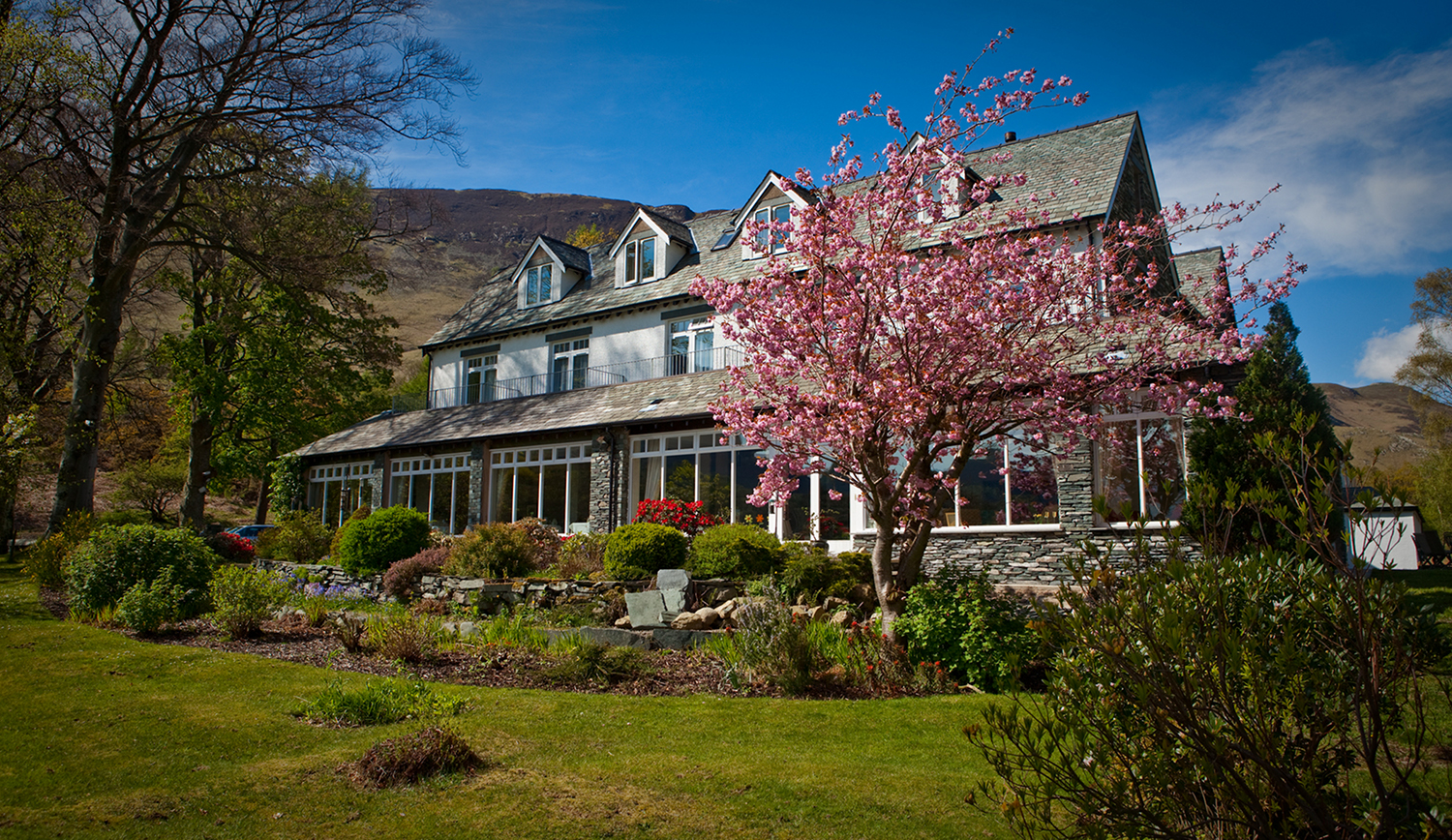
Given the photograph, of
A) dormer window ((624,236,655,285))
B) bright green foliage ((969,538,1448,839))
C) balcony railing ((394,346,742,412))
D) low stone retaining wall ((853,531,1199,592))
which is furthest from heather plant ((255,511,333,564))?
bright green foliage ((969,538,1448,839))

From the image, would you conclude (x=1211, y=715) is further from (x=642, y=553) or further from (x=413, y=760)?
(x=642, y=553)

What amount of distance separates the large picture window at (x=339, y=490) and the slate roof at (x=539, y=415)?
71 centimetres

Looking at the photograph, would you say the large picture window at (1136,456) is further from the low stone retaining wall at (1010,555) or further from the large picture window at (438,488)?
the large picture window at (438,488)

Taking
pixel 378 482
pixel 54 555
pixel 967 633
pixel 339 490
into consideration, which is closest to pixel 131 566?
pixel 54 555

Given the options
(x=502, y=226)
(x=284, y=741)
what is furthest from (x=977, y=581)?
(x=502, y=226)

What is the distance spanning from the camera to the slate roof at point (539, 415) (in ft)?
60.4

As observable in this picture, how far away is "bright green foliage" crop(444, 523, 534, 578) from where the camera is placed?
14.2 m

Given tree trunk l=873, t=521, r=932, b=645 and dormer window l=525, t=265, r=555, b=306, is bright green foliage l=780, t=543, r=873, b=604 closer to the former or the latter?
tree trunk l=873, t=521, r=932, b=645

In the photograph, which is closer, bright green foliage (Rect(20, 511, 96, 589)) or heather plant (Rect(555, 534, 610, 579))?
heather plant (Rect(555, 534, 610, 579))

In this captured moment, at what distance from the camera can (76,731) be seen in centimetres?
613

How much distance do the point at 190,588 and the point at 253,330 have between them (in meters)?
19.2

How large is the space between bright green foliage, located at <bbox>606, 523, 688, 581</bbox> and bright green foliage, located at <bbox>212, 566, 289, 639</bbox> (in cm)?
487

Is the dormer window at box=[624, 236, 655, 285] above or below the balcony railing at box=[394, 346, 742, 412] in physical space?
above

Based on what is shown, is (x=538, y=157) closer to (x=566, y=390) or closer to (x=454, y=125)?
(x=454, y=125)
